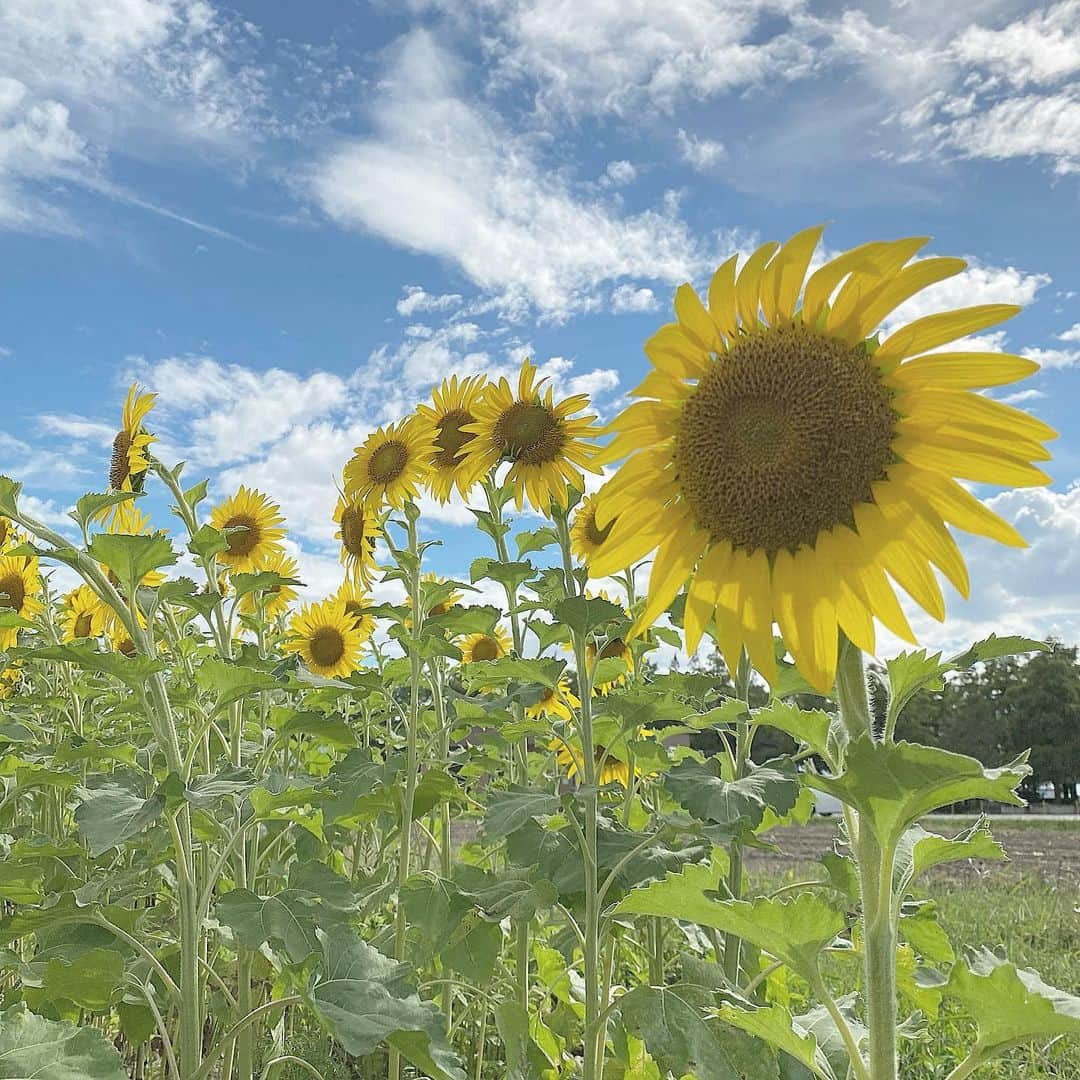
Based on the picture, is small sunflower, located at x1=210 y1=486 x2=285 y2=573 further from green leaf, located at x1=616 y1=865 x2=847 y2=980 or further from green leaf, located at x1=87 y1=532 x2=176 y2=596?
green leaf, located at x1=616 y1=865 x2=847 y2=980

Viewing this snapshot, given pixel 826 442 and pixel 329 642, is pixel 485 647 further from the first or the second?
pixel 826 442

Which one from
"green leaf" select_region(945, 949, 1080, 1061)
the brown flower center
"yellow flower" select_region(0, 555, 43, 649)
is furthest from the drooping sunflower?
"yellow flower" select_region(0, 555, 43, 649)

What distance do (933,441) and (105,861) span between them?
3.89m

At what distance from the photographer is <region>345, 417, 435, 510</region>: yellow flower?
12.4ft

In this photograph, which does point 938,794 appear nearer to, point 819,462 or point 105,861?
point 819,462

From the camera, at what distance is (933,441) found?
162 cm

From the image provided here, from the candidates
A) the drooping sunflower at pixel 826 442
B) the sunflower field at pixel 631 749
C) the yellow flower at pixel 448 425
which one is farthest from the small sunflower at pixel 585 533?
the drooping sunflower at pixel 826 442

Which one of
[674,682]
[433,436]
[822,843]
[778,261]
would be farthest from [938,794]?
[822,843]

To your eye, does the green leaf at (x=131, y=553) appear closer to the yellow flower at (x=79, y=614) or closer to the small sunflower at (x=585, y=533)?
the small sunflower at (x=585, y=533)

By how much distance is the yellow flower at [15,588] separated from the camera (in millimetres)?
4969

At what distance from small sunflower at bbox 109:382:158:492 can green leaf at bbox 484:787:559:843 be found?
1.66 metres

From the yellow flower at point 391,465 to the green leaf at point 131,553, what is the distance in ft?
→ 4.55

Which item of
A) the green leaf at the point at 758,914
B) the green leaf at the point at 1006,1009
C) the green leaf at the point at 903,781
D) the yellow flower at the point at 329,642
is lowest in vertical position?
the green leaf at the point at 1006,1009

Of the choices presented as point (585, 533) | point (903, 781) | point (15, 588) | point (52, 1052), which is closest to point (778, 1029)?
point (903, 781)
